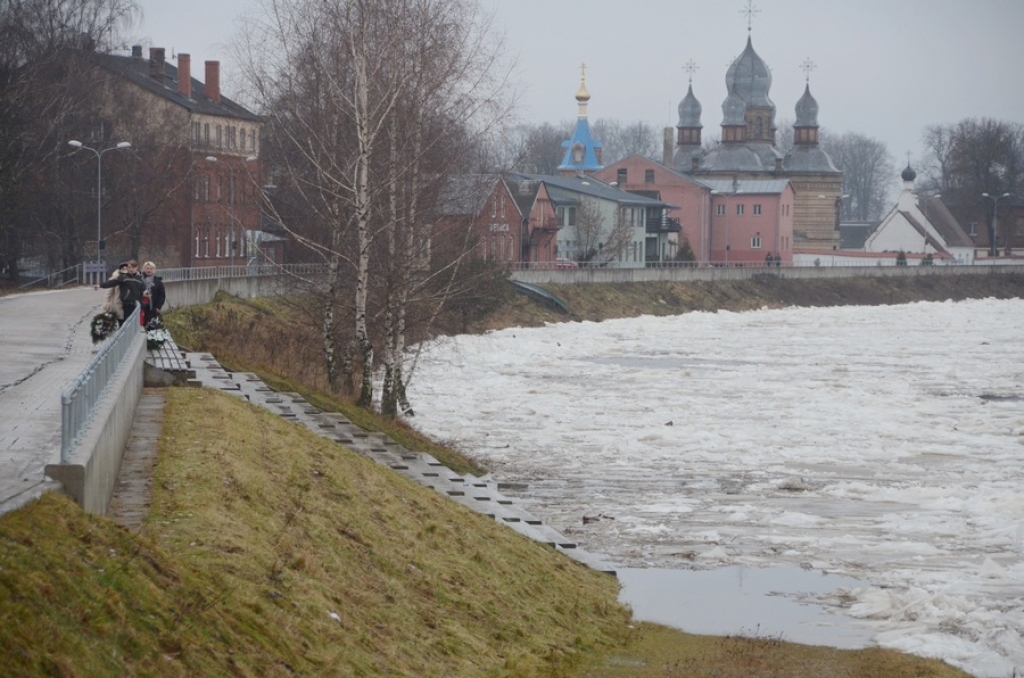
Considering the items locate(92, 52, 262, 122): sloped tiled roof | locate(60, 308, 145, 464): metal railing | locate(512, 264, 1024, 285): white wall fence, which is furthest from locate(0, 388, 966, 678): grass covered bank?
locate(512, 264, 1024, 285): white wall fence

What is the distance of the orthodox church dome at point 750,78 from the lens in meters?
146

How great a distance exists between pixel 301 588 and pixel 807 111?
453 feet

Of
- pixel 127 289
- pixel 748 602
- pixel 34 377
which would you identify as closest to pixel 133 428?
pixel 34 377

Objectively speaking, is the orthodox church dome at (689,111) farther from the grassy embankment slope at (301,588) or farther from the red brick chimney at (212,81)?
the grassy embankment slope at (301,588)

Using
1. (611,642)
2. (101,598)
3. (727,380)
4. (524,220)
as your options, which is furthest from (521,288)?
(101,598)

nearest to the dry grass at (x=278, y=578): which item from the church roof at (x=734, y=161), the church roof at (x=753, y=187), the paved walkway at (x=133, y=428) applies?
the paved walkway at (x=133, y=428)

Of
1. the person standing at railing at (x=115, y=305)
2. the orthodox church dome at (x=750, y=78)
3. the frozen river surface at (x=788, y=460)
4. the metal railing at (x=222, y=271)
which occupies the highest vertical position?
the orthodox church dome at (x=750, y=78)

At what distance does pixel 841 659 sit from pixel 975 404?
89.5 feet

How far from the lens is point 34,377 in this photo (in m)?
20.4

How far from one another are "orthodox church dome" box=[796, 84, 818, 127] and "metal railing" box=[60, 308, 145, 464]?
431 feet

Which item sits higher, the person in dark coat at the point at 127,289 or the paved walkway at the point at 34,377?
the person in dark coat at the point at 127,289

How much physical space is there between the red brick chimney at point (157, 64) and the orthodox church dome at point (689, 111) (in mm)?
82029

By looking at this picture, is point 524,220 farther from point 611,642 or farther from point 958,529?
point 611,642

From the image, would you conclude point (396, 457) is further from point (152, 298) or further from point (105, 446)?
point (105, 446)
